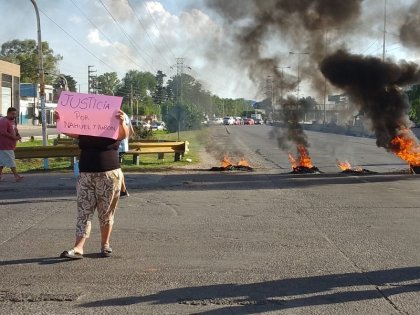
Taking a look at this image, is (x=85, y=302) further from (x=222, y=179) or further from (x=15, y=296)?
(x=222, y=179)

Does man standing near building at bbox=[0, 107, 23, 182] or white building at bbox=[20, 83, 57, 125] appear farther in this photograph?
white building at bbox=[20, 83, 57, 125]

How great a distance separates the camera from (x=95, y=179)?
5516 mm

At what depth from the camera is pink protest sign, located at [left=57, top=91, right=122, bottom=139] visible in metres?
5.49

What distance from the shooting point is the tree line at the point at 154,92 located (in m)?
18.8

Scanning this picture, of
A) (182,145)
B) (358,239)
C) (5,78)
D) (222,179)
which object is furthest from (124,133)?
(5,78)

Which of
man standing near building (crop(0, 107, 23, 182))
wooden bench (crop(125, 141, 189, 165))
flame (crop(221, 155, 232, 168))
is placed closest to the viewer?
man standing near building (crop(0, 107, 23, 182))

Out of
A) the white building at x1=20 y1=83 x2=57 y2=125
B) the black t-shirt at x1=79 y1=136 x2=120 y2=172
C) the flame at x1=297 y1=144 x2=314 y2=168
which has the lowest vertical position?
the flame at x1=297 y1=144 x2=314 y2=168

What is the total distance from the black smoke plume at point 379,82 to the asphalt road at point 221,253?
3.83 m

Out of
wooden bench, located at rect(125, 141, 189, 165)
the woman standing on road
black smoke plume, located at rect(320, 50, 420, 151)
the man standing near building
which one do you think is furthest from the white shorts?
black smoke plume, located at rect(320, 50, 420, 151)

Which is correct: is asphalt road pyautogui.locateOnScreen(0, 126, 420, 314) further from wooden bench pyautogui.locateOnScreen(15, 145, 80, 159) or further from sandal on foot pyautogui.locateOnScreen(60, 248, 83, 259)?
wooden bench pyautogui.locateOnScreen(15, 145, 80, 159)

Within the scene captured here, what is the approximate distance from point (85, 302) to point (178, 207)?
4.71 metres

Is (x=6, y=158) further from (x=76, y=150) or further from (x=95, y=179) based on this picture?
(x=95, y=179)

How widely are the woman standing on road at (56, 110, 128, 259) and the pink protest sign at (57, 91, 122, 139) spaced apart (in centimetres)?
7

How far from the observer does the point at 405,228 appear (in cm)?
Result: 718
